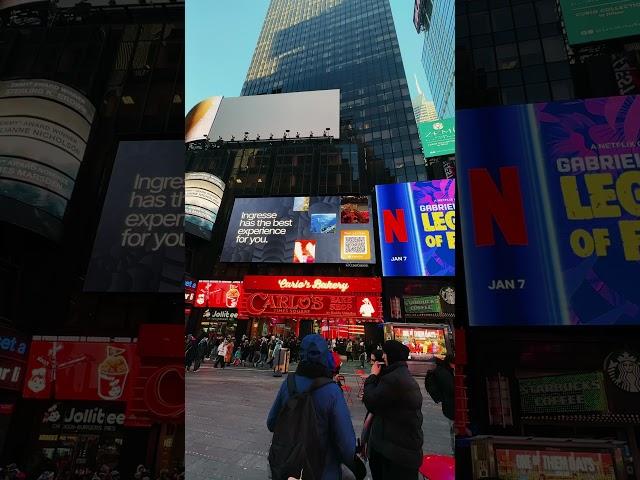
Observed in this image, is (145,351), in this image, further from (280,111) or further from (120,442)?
(280,111)

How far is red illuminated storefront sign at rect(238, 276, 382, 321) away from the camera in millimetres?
20562

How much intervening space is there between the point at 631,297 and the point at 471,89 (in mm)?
12396

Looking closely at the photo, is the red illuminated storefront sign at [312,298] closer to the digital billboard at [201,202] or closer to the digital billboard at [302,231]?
the digital billboard at [302,231]

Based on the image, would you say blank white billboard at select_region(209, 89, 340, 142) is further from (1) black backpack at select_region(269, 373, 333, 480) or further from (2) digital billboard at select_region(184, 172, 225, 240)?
(1) black backpack at select_region(269, 373, 333, 480)

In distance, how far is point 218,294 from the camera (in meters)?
23.4

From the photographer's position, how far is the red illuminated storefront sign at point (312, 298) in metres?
20.6

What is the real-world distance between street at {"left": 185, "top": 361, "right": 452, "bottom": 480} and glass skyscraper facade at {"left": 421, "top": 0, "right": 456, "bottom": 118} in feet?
130

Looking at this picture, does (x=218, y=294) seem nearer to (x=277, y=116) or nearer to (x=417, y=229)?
(x=417, y=229)

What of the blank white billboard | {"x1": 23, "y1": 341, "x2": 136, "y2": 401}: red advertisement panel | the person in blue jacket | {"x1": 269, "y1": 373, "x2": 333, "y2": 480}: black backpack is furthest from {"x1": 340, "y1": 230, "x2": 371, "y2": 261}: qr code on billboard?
{"x1": 269, "y1": 373, "x2": 333, "y2": 480}: black backpack

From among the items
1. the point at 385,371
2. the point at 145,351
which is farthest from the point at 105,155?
the point at 385,371

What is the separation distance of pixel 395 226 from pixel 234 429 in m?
16.9

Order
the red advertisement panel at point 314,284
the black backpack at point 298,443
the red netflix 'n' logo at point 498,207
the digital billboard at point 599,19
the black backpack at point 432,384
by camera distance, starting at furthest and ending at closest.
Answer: the red advertisement panel at point 314,284 → the digital billboard at point 599,19 → the red netflix 'n' logo at point 498,207 → the black backpack at point 432,384 → the black backpack at point 298,443

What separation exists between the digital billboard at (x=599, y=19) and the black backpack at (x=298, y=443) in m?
16.1

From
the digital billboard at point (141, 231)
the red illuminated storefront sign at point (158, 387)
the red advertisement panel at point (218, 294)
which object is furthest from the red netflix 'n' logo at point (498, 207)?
the red advertisement panel at point (218, 294)
